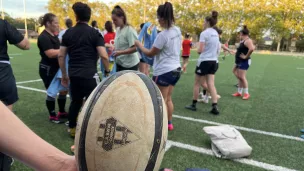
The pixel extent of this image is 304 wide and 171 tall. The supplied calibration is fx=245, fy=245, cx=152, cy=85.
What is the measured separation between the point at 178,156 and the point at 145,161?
2057 mm

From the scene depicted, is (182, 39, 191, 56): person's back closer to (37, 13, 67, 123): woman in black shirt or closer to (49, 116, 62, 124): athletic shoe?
(37, 13, 67, 123): woman in black shirt

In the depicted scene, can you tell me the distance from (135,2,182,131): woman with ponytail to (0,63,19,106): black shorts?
1992mm

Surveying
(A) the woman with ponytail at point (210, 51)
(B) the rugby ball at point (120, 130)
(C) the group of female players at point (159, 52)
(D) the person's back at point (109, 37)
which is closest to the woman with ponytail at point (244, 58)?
(C) the group of female players at point (159, 52)

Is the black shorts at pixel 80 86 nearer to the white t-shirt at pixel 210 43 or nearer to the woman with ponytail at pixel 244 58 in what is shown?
→ the white t-shirt at pixel 210 43

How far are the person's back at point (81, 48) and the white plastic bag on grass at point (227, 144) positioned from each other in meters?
2.13

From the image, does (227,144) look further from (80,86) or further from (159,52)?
(80,86)

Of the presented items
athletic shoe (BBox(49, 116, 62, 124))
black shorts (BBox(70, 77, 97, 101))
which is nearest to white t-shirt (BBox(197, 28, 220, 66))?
black shorts (BBox(70, 77, 97, 101))

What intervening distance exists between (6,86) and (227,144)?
307cm

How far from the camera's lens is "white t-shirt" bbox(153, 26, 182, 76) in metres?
3.95

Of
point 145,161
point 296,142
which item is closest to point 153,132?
point 145,161

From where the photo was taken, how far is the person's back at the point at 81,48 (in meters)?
3.69

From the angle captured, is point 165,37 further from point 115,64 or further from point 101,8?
point 101,8

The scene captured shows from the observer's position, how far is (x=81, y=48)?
372cm

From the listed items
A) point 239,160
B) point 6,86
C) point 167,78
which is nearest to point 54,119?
point 6,86
